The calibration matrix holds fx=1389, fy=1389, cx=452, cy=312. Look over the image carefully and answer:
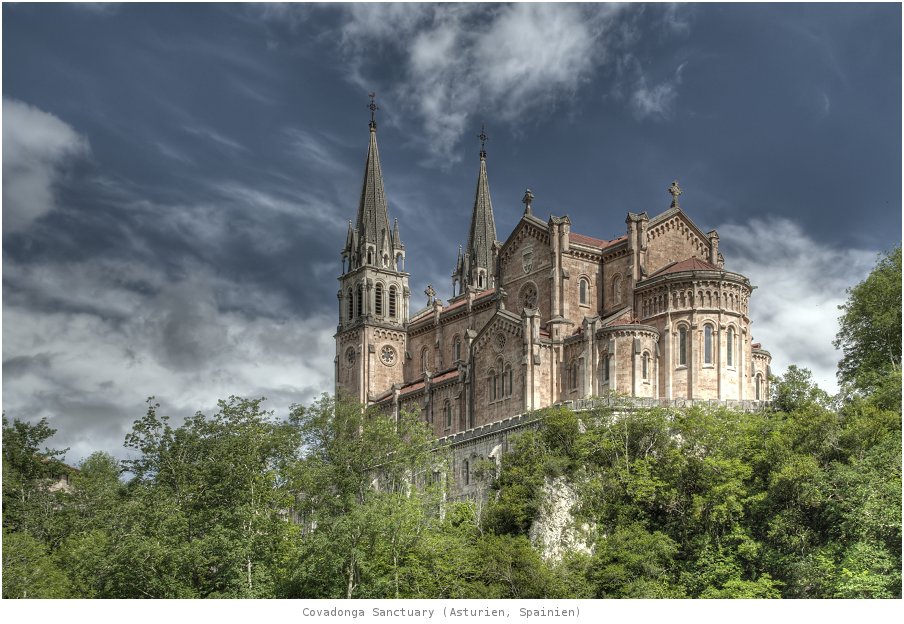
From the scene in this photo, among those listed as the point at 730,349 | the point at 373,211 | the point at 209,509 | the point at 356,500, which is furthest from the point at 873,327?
the point at 373,211

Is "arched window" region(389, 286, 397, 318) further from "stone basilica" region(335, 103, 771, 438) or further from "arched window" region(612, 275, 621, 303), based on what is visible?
"arched window" region(612, 275, 621, 303)

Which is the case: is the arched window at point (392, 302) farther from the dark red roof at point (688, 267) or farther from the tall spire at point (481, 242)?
the dark red roof at point (688, 267)

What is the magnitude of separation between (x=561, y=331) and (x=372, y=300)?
25145mm

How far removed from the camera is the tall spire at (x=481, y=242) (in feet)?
387

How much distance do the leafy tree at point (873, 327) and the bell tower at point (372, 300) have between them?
34.9 meters

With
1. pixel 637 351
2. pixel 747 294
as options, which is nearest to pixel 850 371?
pixel 747 294

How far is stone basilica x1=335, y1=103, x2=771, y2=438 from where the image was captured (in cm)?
7500

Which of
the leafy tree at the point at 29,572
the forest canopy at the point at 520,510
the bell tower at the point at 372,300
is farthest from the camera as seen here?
the bell tower at the point at 372,300

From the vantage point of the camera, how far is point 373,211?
10519cm

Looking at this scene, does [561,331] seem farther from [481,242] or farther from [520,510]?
[481,242]

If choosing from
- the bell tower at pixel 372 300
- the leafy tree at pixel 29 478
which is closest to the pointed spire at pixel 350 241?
the bell tower at pixel 372 300

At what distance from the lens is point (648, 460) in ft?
216

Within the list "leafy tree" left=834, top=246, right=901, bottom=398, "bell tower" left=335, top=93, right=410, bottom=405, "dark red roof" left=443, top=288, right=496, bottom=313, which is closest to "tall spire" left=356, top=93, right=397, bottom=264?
"bell tower" left=335, top=93, right=410, bottom=405

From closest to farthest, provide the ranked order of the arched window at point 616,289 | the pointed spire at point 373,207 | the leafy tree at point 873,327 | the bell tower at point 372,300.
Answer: the leafy tree at point 873,327 → the arched window at point 616,289 → the bell tower at point 372,300 → the pointed spire at point 373,207
